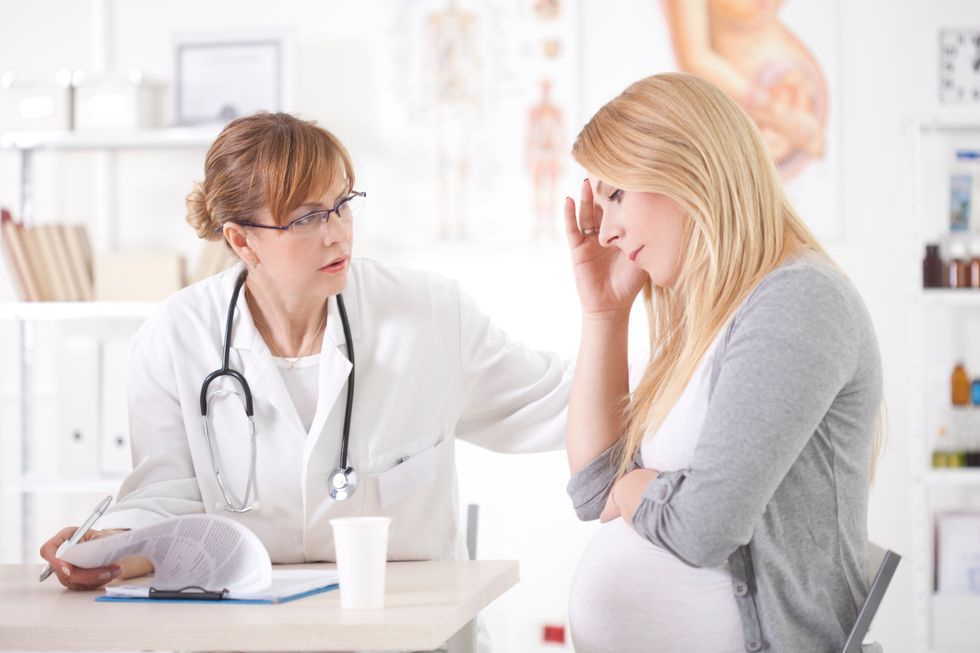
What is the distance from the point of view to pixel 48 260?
3037 millimetres

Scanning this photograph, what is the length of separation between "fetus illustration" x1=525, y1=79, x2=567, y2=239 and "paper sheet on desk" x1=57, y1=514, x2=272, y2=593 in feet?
6.15

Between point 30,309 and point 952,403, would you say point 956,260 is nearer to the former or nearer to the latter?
point 952,403

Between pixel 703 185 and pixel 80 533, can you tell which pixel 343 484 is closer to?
pixel 80 533

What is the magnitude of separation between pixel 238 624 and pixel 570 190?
7.09ft

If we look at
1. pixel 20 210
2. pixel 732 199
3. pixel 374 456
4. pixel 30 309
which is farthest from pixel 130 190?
pixel 732 199

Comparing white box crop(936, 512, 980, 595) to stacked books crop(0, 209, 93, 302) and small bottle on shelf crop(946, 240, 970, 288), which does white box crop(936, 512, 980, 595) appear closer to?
small bottle on shelf crop(946, 240, 970, 288)

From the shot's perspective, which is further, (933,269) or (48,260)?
(48,260)

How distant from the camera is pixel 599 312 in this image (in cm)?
175

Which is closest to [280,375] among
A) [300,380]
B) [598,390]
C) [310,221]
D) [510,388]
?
[300,380]

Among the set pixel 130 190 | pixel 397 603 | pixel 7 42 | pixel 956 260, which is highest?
pixel 7 42

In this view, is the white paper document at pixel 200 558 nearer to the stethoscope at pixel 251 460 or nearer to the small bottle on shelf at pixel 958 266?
the stethoscope at pixel 251 460

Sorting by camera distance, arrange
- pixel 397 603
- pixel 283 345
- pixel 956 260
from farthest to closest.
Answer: pixel 956 260 → pixel 283 345 → pixel 397 603

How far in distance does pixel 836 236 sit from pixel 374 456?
1.75 meters

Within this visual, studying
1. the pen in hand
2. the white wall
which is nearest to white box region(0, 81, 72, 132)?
the white wall
